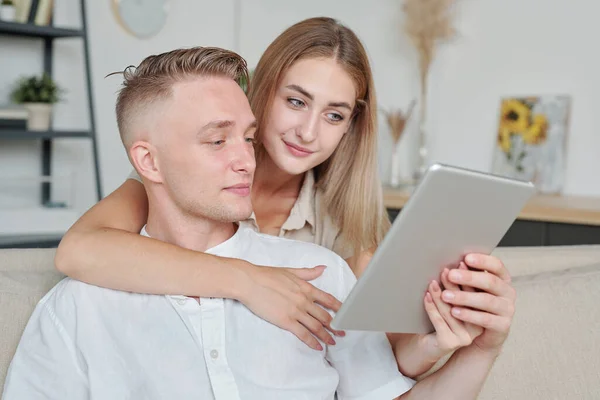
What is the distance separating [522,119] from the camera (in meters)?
3.71

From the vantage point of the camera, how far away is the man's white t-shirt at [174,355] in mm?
1220

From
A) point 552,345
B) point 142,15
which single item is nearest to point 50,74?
point 142,15

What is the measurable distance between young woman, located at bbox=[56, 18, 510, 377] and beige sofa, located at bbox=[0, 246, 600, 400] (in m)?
0.12

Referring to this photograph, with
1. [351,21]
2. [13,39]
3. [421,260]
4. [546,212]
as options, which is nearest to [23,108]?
[13,39]

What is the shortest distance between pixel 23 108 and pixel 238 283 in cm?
249

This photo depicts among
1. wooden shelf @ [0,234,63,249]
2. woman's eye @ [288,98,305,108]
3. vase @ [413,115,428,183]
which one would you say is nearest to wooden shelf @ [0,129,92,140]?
wooden shelf @ [0,234,63,249]

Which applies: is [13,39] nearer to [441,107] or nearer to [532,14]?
[441,107]

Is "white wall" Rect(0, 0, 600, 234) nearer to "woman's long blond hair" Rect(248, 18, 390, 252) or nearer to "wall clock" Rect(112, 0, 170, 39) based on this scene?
"wall clock" Rect(112, 0, 170, 39)

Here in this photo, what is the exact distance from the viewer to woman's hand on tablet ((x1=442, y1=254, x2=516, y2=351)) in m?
1.04

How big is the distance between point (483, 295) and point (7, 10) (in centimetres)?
291

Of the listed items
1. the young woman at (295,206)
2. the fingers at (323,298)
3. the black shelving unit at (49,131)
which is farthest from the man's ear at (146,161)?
the black shelving unit at (49,131)

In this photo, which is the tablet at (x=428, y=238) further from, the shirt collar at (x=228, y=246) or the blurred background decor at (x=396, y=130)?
the blurred background decor at (x=396, y=130)

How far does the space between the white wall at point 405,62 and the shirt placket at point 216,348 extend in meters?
2.60

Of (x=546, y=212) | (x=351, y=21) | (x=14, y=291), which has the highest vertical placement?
(x=351, y=21)
